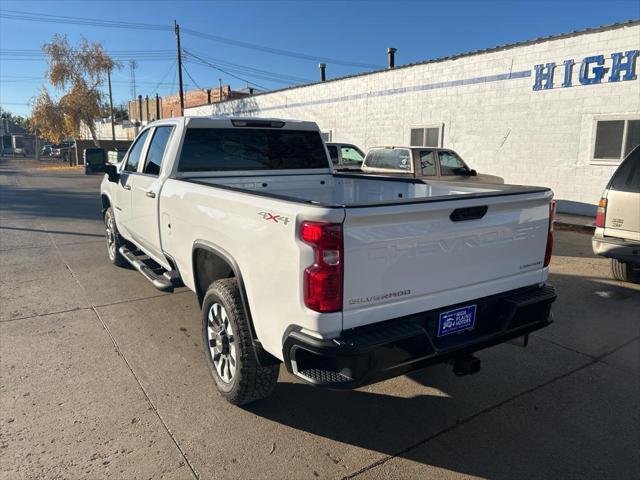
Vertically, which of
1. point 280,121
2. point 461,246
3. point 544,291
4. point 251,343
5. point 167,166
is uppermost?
point 280,121

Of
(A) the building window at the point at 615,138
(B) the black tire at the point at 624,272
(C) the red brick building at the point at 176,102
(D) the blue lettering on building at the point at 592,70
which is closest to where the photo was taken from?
(B) the black tire at the point at 624,272

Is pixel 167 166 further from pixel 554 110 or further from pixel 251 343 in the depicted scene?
pixel 554 110

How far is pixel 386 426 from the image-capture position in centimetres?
333

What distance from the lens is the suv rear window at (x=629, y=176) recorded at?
5844 mm

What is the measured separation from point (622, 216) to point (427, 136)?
1089 centimetres

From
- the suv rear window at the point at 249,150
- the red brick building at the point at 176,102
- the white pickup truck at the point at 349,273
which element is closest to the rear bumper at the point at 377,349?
the white pickup truck at the point at 349,273

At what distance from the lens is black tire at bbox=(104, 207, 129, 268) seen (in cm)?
691

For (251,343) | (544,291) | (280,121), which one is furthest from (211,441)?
(280,121)

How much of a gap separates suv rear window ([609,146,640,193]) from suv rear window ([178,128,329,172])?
3667mm

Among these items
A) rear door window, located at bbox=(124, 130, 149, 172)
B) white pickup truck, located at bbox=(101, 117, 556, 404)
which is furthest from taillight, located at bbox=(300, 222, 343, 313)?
rear door window, located at bbox=(124, 130, 149, 172)

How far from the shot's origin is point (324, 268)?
8.14 ft

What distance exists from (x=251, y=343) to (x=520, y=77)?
1281cm

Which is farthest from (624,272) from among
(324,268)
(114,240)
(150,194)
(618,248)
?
(114,240)

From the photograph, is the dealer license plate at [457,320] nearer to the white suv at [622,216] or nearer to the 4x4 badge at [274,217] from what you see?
the 4x4 badge at [274,217]
